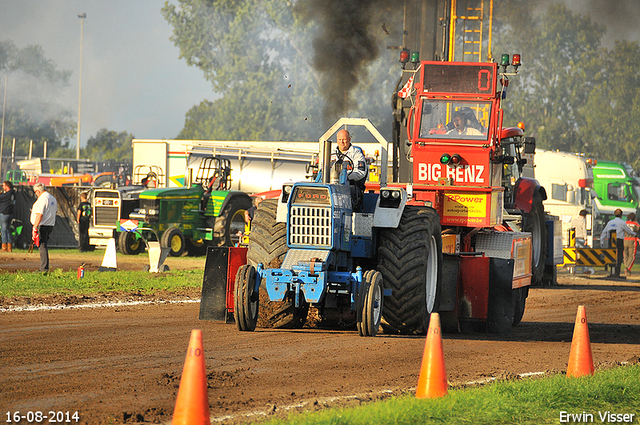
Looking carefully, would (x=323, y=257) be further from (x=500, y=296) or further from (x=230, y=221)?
(x=230, y=221)

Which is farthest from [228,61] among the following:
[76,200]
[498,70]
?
[498,70]

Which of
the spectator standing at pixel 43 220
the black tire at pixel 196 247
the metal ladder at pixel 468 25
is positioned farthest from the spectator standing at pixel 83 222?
the metal ladder at pixel 468 25

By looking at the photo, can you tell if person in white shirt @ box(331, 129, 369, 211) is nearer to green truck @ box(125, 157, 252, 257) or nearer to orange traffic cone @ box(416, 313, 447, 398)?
orange traffic cone @ box(416, 313, 447, 398)

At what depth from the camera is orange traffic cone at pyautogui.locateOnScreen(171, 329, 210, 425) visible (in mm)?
4742

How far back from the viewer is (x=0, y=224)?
2292 cm

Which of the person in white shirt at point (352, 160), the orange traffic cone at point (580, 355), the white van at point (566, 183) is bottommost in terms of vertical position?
the orange traffic cone at point (580, 355)

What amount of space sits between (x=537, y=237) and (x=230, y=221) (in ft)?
31.3

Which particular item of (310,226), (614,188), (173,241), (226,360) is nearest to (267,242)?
(310,226)

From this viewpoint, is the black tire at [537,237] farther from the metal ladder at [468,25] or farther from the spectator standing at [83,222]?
the spectator standing at [83,222]

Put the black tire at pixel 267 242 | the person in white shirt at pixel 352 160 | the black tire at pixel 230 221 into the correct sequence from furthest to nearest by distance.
Result: 1. the black tire at pixel 230 221
2. the person in white shirt at pixel 352 160
3. the black tire at pixel 267 242

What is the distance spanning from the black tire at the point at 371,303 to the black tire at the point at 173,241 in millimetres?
13840

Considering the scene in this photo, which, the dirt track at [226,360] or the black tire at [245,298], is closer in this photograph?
the dirt track at [226,360]

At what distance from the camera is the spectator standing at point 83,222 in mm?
23500

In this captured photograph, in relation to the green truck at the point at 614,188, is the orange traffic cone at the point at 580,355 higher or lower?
lower
